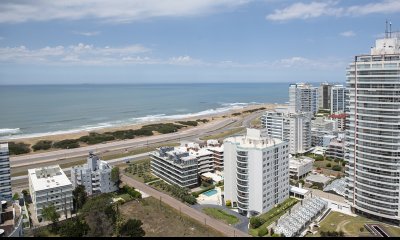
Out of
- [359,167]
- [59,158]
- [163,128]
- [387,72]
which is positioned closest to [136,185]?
[59,158]

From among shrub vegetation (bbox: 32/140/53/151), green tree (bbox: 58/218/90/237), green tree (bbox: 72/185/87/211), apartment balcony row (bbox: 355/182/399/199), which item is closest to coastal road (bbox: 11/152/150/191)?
green tree (bbox: 72/185/87/211)

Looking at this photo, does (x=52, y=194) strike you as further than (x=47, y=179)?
No

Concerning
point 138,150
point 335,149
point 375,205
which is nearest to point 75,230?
point 375,205

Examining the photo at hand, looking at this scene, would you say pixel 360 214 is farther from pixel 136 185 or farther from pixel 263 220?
pixel 136 185

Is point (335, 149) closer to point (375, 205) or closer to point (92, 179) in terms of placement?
point (375, 205)

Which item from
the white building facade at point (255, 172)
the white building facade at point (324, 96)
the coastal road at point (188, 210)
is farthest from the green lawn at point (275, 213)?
the white building facade at point (324, 96)

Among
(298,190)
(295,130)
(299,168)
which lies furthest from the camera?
(295,130)
